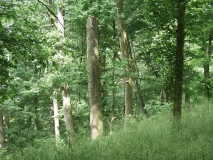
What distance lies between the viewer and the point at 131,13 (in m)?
14.3

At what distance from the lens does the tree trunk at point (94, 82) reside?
8062 mm

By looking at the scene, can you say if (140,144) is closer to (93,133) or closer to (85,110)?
(93,133)

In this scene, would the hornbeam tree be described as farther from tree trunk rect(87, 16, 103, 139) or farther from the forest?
tree trunk rect(87, 16, 103, 139)

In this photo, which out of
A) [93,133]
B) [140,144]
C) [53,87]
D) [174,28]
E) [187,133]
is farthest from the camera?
[53,87]

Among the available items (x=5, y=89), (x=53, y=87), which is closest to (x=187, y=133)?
(x=5, y=89)

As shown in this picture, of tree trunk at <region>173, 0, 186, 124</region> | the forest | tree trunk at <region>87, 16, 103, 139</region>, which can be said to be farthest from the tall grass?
tree trunk at <region>87, 16, 103, 139</region>

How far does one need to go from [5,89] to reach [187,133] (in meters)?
4.47

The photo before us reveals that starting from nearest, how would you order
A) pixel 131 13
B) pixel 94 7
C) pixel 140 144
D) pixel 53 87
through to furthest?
pixel 140 144
pixel 94 7
pixel 53 87
pixel 131 13

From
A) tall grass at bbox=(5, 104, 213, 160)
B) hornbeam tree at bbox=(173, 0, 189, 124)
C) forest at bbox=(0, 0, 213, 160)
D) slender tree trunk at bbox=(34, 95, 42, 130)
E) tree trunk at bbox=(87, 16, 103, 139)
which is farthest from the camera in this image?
slender tree trunk at bbox=(34, 95, 42, 130)

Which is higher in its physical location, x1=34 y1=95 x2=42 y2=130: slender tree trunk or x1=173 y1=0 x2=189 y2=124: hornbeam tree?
x1=173 y1=0 x2=189 y2=124: hornbeam tree

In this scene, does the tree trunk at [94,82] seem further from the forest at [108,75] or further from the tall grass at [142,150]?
the tall grass at [142,150]

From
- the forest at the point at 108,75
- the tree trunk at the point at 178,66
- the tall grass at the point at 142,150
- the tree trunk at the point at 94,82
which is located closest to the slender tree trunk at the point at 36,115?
the forest at the point at 108,75

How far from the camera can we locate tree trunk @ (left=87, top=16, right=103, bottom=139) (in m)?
8.06

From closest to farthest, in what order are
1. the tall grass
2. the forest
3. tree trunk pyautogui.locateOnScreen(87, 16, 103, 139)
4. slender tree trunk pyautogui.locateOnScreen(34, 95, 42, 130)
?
the forest < the tall grass < tree trunk pyautogui.locateOnScreen(87, 16, 103, 139) < slender tree trunk pyautogui.locateOnScreen(34, 95, 42, 130)
